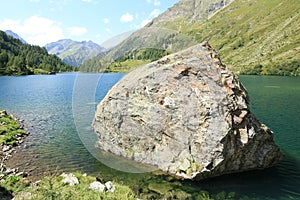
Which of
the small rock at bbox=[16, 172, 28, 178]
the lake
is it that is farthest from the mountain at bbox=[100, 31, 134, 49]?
the small rock at bbox=[16, 172, 28, 178]

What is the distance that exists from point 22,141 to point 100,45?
1564 centimetres

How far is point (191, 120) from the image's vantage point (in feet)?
58.9

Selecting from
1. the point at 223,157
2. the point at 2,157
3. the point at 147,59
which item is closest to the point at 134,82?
the point at 147,59

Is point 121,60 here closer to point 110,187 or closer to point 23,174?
point 110,187

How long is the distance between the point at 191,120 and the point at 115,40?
7758 millimetres

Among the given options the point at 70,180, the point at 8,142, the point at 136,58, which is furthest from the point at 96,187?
the point at 8,142

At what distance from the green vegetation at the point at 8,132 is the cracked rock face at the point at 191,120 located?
13263 millimetres

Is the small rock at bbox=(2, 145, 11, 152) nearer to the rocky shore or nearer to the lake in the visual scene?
the rocky shore

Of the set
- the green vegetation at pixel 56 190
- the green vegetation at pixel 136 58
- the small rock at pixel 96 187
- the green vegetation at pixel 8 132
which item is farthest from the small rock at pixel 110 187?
the green vegetation at pixel 8 132

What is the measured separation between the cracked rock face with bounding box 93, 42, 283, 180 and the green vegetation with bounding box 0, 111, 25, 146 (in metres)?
13.3

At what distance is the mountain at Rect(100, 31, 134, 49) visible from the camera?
60.4ft

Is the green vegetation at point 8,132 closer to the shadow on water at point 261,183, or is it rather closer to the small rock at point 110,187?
the small rock at point 110,187

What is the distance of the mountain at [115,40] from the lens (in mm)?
18422

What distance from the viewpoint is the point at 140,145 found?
20.7 metres
